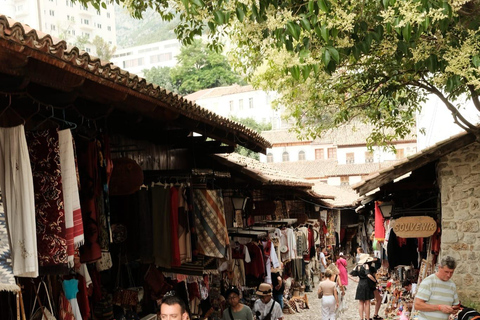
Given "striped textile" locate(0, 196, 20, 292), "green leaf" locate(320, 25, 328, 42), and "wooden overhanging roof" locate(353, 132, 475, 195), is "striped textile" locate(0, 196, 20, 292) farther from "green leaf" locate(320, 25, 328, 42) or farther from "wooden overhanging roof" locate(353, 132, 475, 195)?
"wooden overhanging roof" locate(353, 132, 475, 195)

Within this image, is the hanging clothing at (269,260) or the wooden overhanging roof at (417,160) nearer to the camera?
the wooden overhanging roof at (417,160)

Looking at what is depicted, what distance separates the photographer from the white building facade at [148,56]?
359 feet

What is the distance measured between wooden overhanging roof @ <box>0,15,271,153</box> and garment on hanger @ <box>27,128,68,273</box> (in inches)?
15.9

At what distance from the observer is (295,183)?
14820mm

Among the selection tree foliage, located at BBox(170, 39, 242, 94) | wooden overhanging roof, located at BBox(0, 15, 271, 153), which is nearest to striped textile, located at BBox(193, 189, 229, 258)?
wooden overhanging roof, located at BBox(0, 15, 271, 153)

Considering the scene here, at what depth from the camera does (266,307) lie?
10.5m

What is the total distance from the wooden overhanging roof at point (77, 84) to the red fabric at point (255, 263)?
6012 mm

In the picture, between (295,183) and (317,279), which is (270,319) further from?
(317,279)

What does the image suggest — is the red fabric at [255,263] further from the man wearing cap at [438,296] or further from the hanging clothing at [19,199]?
the hanging clothing at [19,199]

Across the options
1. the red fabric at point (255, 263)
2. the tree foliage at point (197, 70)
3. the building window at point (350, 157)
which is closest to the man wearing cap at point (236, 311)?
the red fabric at point (255, 263)

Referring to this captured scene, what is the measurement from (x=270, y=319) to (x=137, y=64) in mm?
107599

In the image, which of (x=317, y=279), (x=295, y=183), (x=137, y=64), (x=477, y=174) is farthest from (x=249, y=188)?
(x=137, y=64)

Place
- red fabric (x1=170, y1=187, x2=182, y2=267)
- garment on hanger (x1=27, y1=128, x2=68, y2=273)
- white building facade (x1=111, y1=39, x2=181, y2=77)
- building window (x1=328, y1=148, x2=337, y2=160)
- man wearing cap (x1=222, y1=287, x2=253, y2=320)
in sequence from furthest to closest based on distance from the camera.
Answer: white building facade (x1=111, y1=39, x2=181, y2=77) → building window (x1=328, y1=148, x2=337, y2=160) → man wearing cap (x1=222, y1=287, x2=253, y2=320) → red fabric (x1=170, y1=187, x2=182, y2=267) → garment on hanger (x1=27, y1=128, x2=68, y2=273)

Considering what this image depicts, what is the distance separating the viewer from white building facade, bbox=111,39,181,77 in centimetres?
A: 10931
